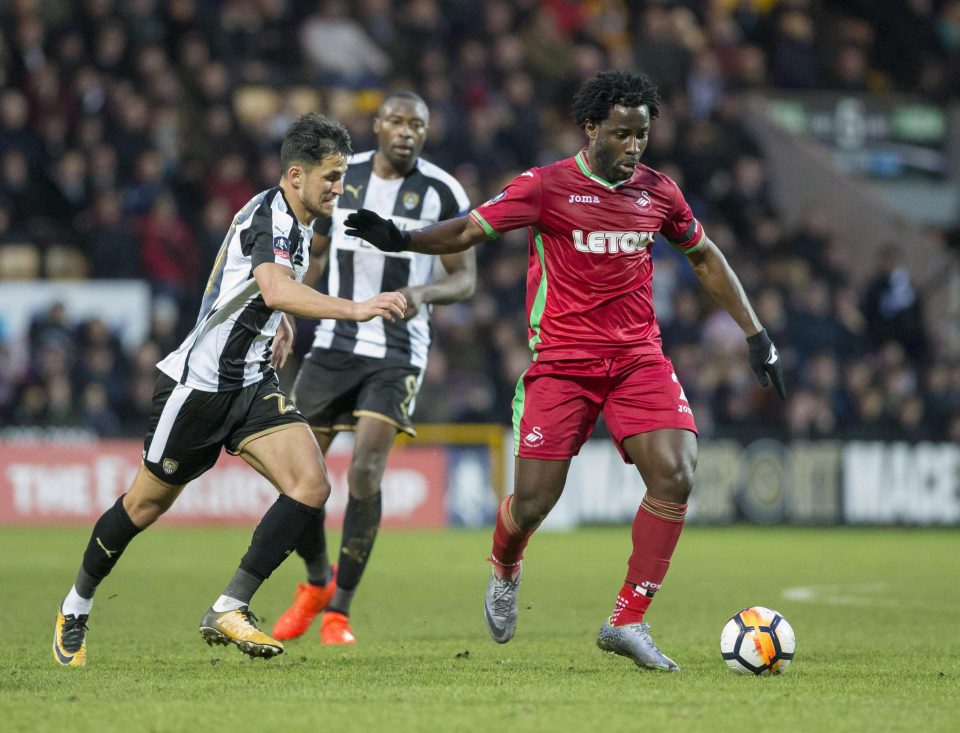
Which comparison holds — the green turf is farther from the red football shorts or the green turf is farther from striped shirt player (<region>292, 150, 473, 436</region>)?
striped shirt player (<region>292, 150, 473, 436</region>)

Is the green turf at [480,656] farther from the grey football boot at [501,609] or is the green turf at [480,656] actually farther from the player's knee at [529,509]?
the player's knee at [529,509]

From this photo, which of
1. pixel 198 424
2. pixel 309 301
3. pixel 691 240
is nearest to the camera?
pixel 309 301

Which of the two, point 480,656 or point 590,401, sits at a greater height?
point 590,401

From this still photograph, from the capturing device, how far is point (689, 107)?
20969 mm

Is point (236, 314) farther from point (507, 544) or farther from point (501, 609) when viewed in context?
point (501, 609)

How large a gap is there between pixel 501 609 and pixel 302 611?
4.17 feet

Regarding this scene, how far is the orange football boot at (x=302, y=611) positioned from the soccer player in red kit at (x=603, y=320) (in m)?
1.34

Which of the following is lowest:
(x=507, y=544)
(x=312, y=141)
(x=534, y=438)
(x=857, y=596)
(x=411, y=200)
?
(x=857, y=596)

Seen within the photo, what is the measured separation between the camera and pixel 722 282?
7078mm

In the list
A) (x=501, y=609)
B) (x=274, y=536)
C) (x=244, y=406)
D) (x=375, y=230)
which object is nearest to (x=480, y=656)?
(x=501, y=609)

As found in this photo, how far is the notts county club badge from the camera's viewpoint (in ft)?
27.2

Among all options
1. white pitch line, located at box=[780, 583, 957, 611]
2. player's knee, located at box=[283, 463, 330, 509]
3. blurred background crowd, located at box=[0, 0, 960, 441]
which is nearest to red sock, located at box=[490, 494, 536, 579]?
player's knee, located at box=[283, 463, 330, 509]

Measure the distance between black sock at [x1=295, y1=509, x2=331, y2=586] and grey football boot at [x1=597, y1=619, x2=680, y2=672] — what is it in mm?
1856

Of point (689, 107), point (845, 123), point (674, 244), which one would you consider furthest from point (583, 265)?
point (845, 123)
